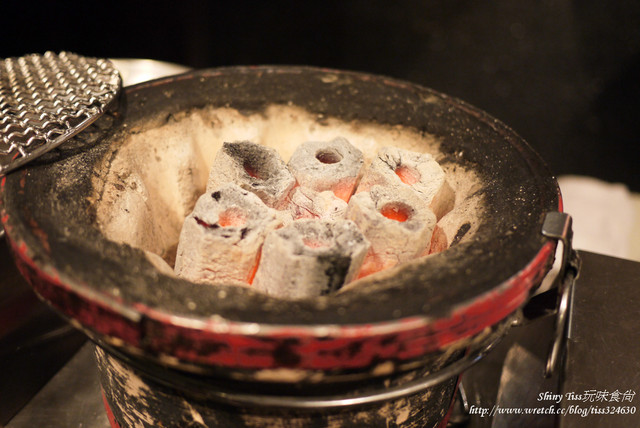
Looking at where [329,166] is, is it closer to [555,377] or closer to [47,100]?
[47,100]

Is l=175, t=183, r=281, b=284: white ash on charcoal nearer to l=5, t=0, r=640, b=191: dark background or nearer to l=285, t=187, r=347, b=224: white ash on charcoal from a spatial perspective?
l=285, t=187, r=347, b=224: white ash on charcoal

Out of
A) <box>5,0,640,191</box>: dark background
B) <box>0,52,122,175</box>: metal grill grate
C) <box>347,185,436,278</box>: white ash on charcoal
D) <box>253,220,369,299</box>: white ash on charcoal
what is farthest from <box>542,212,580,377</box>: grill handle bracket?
<box>5,0,640,191</box>: dark background

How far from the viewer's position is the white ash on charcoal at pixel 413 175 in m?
1.28

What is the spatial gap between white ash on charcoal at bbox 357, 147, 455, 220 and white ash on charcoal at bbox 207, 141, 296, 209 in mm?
221

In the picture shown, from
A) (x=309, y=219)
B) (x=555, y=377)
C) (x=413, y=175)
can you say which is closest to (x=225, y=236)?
(x=309, y=219)

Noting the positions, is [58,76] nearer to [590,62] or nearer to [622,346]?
[622,346]

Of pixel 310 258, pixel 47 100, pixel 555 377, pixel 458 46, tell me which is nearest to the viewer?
pixel 310 258

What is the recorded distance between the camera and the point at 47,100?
49.4 inches

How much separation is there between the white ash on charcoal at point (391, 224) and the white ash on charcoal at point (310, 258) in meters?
0.07

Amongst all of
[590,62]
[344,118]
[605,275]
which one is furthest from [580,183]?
[344,118]

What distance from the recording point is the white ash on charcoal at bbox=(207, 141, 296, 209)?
124 cm

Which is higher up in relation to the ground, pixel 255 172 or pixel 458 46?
pixel 458 46

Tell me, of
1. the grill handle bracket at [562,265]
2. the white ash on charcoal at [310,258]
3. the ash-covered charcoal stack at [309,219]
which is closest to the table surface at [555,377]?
the grill handle bracket at [562,265]

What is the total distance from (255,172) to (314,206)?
7.9 inches
